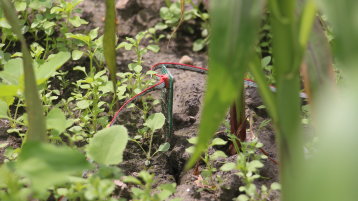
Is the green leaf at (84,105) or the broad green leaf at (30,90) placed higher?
the broad green leaf at (30,90)

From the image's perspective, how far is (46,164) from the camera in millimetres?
925

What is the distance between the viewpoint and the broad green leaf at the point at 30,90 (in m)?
1.09

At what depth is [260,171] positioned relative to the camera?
1523mm

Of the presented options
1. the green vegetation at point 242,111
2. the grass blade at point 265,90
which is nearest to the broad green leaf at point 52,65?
the green vegetation at point 242,111

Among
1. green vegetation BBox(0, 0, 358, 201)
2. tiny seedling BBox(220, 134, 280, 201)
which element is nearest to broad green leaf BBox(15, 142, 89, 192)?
green vegetation BBox(0, 0, 358, 201)

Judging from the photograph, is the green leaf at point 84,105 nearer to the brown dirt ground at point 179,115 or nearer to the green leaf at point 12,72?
the brown dirt ground at point 179,115

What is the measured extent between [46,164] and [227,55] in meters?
0.34

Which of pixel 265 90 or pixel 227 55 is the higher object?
pixel 227 55

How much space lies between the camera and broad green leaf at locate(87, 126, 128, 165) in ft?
3.79

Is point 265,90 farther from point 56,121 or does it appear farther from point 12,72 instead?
point 12,72

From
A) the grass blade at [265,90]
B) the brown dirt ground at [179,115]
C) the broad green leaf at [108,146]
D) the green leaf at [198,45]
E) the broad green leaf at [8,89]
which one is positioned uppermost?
the grass blade at [265,90]

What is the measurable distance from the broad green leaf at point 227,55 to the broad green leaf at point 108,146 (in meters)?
0.33

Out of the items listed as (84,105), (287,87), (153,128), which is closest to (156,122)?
(153,128)

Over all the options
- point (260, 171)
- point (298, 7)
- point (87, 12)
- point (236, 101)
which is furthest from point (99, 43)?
point (298, 7)
